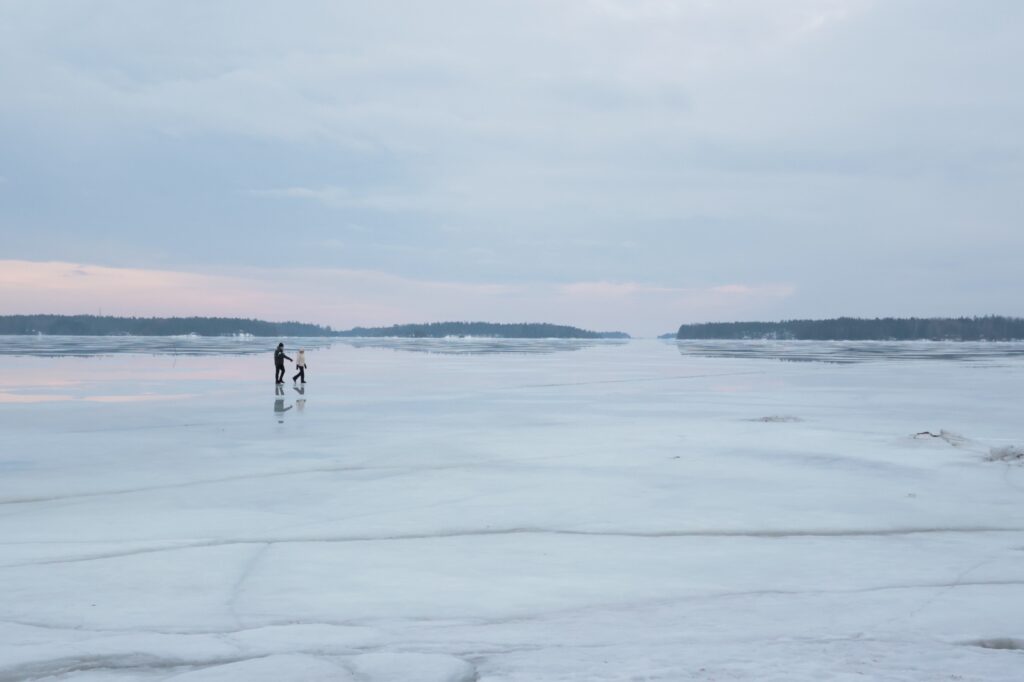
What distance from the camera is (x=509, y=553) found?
6.98 m

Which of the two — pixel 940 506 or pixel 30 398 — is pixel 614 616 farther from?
pixel 30 398

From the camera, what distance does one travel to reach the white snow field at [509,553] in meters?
4.68

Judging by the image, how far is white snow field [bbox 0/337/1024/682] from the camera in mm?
4684

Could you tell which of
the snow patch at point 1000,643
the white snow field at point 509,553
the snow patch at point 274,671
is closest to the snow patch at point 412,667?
the white snow field at point 509,553

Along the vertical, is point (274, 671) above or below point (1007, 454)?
below

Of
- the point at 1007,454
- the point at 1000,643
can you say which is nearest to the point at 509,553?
the point at 1000,643

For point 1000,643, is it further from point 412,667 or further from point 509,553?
point 509,553

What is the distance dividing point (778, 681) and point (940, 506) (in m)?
5.80

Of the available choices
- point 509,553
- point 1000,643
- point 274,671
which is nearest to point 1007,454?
point 1000,643

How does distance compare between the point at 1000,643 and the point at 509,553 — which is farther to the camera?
the point at 509,553

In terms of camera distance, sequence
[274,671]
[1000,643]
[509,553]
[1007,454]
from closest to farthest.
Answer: [274,671], [1000,643], [509,553], [1007,454]

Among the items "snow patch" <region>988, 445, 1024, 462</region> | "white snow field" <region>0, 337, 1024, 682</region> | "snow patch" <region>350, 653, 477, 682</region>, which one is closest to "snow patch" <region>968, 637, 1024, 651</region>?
"white snow field" <region>0, 337, 1024, 682</region>

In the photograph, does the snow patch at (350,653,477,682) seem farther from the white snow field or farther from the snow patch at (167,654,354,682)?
the snow patch at (167,654,354,682)

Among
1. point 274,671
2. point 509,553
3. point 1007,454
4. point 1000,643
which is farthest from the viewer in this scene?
point 1007,454
